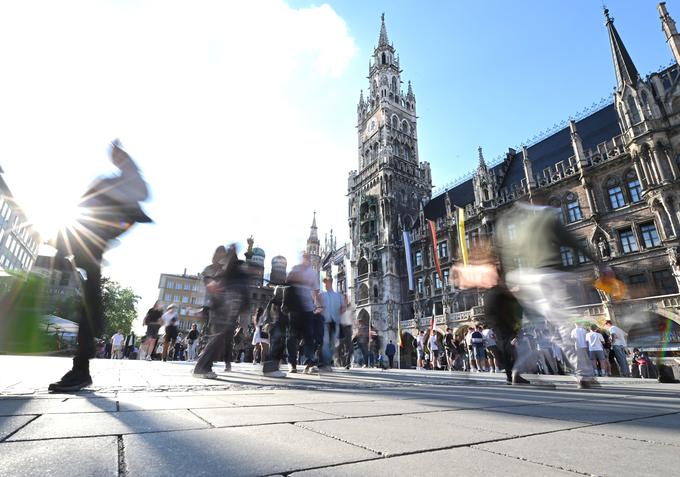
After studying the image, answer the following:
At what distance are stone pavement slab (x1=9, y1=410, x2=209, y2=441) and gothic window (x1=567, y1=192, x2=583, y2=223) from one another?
28360 millimetres

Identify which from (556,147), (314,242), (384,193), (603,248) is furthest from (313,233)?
(603,248)

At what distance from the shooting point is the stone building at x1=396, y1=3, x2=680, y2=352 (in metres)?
19.5

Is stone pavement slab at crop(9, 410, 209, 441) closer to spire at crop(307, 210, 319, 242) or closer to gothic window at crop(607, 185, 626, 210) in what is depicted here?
gothic window at crop(607, 185, 626, 210)

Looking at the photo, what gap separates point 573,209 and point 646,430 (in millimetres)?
27532

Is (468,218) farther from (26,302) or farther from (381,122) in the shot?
(26,302)

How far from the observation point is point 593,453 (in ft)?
4.53

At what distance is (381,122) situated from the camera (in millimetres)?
44469

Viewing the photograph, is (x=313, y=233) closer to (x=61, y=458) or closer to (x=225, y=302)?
(x=225, y=302)

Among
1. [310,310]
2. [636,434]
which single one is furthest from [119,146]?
[636,434]

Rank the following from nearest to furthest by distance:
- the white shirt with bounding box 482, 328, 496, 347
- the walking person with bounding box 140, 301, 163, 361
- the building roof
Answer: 1. the white shirt with bounding box 482, 328, 496, 347
2. the walking person with bounding box 140, 301, 163, 361
3. the building roof

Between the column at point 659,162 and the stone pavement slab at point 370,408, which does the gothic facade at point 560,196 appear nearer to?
the column at point 659,162

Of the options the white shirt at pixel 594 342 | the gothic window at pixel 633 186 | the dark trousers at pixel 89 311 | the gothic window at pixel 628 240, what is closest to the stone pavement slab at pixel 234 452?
the dark trousers at pixel 89 311

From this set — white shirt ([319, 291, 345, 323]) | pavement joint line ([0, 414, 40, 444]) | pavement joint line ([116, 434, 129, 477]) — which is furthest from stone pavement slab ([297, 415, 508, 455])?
white shirt ([319, 291, 345, 323])

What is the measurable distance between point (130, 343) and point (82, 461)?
24.5 meters
